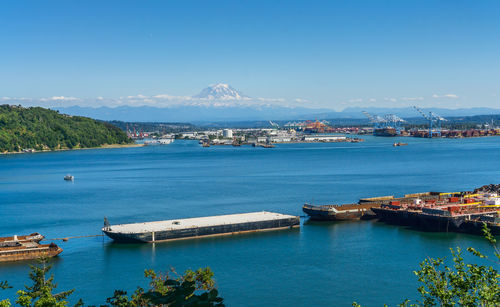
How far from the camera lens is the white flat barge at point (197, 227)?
18266 millimetres

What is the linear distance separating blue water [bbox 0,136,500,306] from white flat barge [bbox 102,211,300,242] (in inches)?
15.4

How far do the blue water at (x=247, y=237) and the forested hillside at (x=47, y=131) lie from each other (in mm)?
38266

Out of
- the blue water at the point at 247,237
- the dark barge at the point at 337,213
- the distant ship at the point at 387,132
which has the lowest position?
the blue water at the point at 247,237

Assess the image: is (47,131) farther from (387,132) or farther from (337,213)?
(337,213)

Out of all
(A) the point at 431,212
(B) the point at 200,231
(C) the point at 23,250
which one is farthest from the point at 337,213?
(C) the point at 23,250

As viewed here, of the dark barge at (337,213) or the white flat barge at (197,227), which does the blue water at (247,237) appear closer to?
the white flat barge at (197,227)

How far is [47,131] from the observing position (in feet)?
268

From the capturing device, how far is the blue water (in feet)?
45.9

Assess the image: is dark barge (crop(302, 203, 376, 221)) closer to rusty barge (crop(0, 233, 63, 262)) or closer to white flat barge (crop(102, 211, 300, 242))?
white flat barge (crop(102, 211, 300, 242))

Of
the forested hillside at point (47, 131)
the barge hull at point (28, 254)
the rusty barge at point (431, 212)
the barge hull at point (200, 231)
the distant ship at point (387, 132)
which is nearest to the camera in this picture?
the barge hull at point (28, 254)

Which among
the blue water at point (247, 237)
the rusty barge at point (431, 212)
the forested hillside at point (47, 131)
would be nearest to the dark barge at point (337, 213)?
the rusty barge at point (431, 212)

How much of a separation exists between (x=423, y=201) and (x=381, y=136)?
94385 millimetres

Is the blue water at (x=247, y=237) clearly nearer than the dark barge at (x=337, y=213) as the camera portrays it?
Yes

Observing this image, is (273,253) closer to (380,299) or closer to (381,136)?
(380,299)
